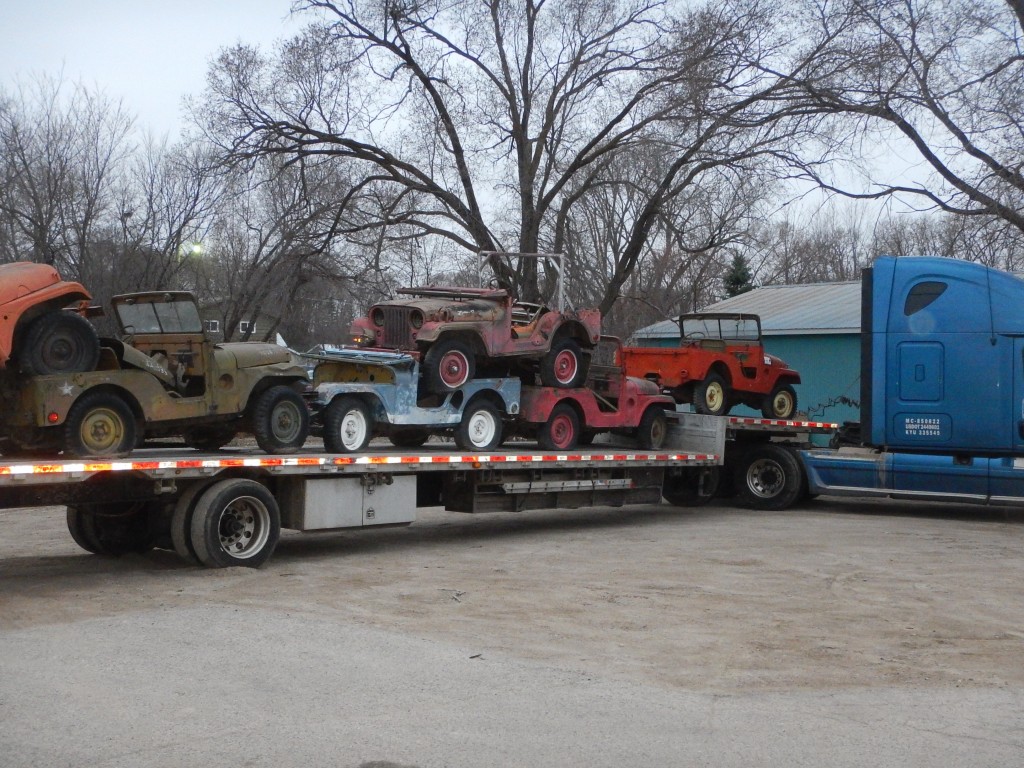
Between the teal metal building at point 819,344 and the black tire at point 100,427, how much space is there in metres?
18.4

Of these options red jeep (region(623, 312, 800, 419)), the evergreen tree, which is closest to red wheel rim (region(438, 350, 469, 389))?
red jeep (region(623, 312, 800, 419))

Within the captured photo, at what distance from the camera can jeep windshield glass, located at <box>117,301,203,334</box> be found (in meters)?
10.9

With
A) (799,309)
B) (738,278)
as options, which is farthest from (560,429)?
(738,278)

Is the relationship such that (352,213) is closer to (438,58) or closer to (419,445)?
(438,58)

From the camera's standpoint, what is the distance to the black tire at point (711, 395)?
17.0 meters

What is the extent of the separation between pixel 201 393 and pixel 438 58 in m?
17.4

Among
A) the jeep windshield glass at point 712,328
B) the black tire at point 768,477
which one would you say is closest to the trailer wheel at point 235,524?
the black tire at point 768,477

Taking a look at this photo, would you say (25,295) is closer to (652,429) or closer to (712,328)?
(652,429)

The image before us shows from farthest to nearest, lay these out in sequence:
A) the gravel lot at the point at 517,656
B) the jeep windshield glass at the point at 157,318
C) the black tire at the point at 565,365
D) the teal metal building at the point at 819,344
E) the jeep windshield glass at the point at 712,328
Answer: the teal metal building at the point at 819,344
the jeep windshield glass at the point at 712,328
the black tire at the point at 565,365
the jeep windshield glass at the point at 157,318
the gravel lot at the point at 517,656

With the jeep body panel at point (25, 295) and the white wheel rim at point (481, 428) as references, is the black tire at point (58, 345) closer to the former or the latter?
the jeep body panel at point (25, 295)

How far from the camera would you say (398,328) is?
42.0 feet

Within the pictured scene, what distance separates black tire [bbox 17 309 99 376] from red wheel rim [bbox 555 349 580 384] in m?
6.21

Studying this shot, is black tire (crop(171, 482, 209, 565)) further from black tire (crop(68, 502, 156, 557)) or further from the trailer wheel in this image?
black tire (crop(68, 502, 156, 557))

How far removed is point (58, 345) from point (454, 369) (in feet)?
15.2
